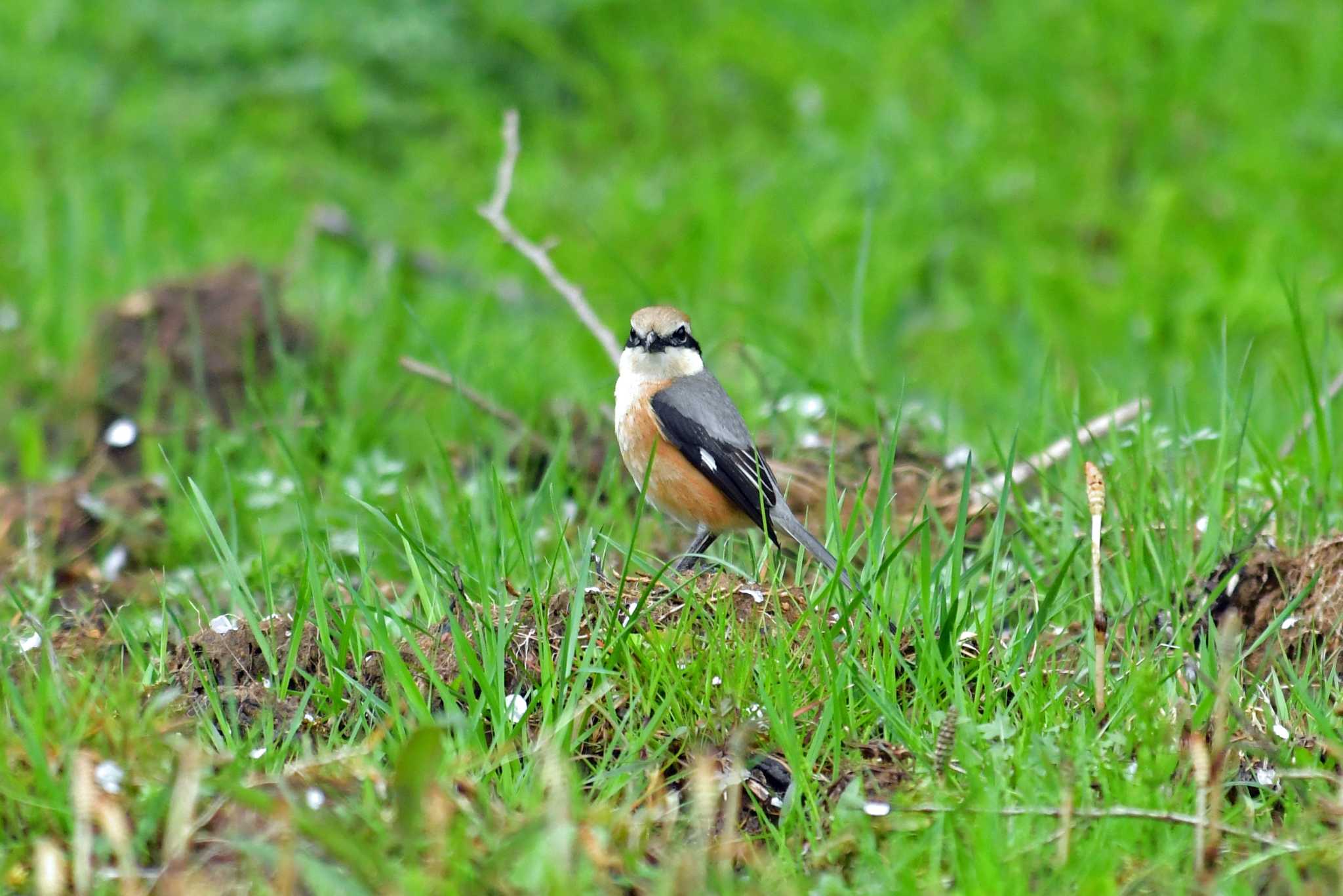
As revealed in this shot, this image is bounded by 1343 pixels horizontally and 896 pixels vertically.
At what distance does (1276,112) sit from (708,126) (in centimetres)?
345

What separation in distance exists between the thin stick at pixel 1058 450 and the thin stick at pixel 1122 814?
189 cm

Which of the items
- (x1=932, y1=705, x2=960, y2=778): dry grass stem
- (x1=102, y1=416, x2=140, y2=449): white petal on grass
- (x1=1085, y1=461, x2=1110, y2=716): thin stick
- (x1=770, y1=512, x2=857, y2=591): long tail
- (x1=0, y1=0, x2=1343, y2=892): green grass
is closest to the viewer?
(x1=0, y1=0, x2=1343, y2=892): green grass

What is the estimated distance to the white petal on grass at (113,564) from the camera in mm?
5180

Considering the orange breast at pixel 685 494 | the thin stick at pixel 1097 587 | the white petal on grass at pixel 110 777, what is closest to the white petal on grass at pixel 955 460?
the orange breast at pixel 685 494

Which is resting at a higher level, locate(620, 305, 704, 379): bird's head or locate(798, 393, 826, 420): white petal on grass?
locate(620, 305, 704, 379): bird's head

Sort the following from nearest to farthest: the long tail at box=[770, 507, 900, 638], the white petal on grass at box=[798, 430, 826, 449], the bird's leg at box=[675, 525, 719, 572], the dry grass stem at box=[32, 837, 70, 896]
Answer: the dry grass stem at box=[32, 837, 70, 896]
the long tail at box=[770, 507, 900, 638]
the bird's leg at box=[675, 525, 719, 572]
the white petal on grass at box=[798, 430, 826, 449]

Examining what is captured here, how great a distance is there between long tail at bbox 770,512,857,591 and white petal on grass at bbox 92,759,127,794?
66.8 inches

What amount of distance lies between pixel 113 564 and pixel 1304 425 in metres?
3.81

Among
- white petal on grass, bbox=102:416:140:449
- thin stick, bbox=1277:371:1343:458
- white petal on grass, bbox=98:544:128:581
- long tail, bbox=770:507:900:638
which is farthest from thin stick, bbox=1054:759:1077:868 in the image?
white petal on grass, bbox=102:416:140:449

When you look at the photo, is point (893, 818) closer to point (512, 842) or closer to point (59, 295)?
point (512, 842)

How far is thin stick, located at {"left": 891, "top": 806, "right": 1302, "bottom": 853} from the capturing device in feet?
9.76

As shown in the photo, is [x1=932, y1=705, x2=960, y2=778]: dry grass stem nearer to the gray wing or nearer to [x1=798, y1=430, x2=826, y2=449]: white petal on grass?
the gray wing

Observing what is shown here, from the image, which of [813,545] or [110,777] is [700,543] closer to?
[813,545]

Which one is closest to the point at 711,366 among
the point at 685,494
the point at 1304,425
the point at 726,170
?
the point at 685,494
